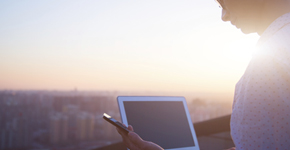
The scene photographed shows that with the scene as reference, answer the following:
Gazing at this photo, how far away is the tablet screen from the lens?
111 centimetres

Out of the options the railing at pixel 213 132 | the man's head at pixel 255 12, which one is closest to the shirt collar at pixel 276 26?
the man's head at pixel 255 12

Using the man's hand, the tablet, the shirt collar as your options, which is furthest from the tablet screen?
the shirt collar

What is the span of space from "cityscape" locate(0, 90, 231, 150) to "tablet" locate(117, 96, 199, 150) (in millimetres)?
764

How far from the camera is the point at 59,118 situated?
284 centimetres

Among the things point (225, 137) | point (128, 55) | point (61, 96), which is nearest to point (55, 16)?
point (61, 96)

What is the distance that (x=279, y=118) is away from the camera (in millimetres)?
506

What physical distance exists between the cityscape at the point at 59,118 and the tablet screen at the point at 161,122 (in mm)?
777

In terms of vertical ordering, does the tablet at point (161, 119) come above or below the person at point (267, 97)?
below

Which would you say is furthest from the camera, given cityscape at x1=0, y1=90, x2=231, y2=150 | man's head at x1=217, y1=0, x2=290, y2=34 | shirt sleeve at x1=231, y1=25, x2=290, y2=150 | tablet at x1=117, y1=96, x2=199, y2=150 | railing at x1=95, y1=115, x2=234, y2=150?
cityscape at x1=0, y1=90, x2=231, y2=150

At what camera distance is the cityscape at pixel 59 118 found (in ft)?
7.26

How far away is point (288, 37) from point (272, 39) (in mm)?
34

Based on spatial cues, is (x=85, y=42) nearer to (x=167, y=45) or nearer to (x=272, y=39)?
(x=167, y=45)

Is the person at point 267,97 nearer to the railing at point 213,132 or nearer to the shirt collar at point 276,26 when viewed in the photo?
the shirt collar at point 276,26

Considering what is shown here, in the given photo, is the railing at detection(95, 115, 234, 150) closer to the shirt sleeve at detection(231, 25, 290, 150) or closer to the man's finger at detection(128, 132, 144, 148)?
the man's finger at detection(128, 132, 144, 148)
